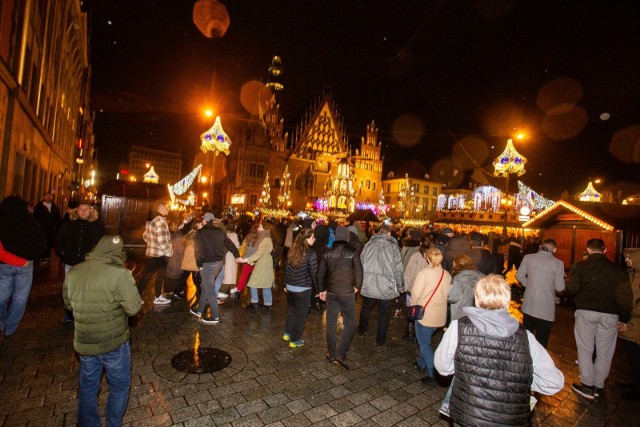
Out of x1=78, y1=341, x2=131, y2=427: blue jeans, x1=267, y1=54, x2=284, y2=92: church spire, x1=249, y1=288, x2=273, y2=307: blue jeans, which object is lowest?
x1=249, y1=288, x2=273, y2=307: blue jeans

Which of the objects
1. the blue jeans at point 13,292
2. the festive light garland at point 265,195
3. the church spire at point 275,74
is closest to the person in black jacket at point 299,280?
the blue jeans at point 13,292

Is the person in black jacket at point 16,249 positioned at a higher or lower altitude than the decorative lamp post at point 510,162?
lower

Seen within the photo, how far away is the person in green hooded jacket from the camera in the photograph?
2.75m

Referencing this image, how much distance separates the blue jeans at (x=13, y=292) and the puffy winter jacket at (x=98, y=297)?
3100mm

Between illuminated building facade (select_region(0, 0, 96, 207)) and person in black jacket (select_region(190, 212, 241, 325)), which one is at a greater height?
illuminated building facade (select_region(0, 0, 96, 207))

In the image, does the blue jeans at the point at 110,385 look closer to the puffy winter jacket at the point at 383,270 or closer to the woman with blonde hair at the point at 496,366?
the woman with blonde hair at the point at 496,366

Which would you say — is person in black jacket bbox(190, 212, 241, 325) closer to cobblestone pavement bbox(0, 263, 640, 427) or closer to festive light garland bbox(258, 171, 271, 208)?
cobblestone pavement bbox(0, 263, 640, 427)

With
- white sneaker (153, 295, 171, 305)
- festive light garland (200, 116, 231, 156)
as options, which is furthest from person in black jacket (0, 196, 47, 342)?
festive light garland (200, 116, 231, 156)

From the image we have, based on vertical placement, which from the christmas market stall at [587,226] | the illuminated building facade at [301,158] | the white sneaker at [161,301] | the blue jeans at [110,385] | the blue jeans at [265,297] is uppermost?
the illuminated building facade at [301,158]

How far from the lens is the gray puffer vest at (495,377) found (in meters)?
2.15

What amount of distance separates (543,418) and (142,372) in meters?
4.86

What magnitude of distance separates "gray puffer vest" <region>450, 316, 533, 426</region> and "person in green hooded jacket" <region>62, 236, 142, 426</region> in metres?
2.68

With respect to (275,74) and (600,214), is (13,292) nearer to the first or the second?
(600,214)

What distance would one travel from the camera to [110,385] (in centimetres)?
287
